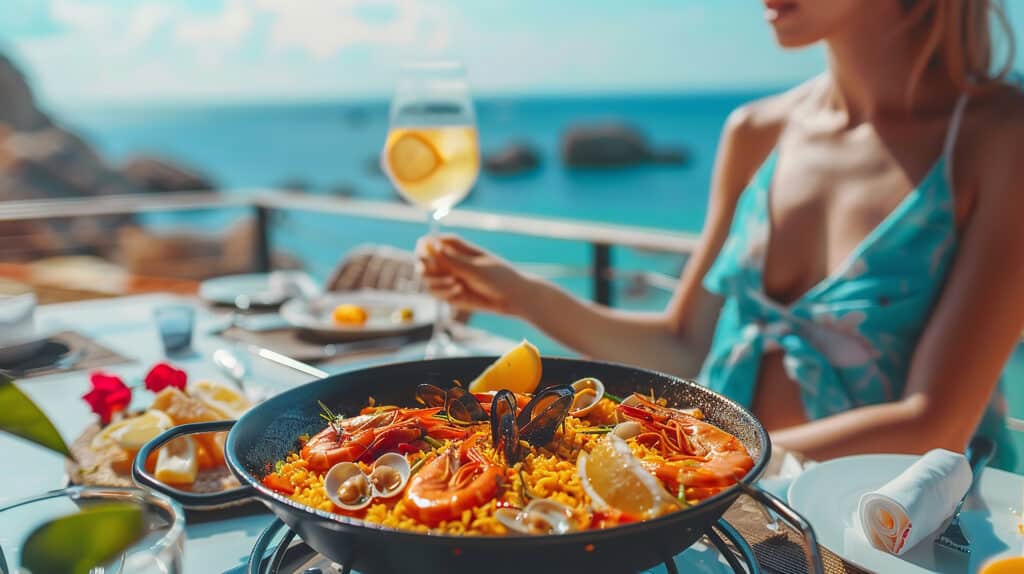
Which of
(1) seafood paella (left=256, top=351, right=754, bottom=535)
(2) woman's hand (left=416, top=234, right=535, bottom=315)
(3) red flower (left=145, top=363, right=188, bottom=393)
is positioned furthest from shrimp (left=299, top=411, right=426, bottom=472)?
(2) woman's hand (left=416, top=234, right=535, bottom=315)

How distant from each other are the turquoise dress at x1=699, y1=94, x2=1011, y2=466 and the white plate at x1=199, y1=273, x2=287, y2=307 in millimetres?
1279

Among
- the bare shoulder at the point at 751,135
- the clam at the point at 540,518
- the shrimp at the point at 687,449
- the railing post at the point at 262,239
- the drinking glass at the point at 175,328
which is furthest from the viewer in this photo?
the railing post at the point at 262,239

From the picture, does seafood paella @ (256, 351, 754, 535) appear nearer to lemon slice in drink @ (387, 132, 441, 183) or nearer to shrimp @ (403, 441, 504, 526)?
shrimp @ (403, 441, 504, 526)

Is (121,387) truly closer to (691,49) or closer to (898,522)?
(898,522)

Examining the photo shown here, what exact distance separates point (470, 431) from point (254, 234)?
552 cm

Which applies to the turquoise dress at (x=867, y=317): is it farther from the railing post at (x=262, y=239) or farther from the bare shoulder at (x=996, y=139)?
the railing post at (x=262, y=239)

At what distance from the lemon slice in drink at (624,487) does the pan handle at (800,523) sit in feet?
0.23

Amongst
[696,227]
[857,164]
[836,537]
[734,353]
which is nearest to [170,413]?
[836,537]

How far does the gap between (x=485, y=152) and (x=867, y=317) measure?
45.5 ft

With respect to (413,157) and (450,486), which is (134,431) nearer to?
(450,486)

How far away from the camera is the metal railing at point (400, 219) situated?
12.0 feet

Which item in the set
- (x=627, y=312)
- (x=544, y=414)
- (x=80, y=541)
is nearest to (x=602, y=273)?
(x=627, y=312)

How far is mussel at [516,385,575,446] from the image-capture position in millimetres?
781

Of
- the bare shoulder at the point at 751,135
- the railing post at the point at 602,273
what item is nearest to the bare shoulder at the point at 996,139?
the bare shoulder at the point at 751,135
